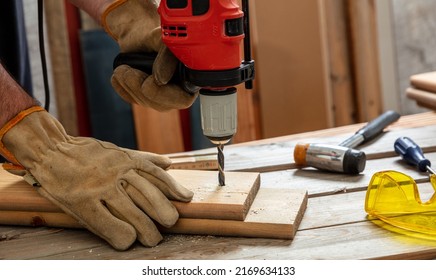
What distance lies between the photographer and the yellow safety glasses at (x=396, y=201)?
133cm

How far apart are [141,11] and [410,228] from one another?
768 millimetres

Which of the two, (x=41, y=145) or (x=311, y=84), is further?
(x=311, y=84)

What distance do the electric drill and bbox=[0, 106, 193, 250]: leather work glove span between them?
0.16m

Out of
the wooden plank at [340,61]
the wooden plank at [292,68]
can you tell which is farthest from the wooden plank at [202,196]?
the wooden plank at [340,61]

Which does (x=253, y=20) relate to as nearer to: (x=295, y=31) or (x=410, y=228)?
(x=295, y=31)

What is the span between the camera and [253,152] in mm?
1907

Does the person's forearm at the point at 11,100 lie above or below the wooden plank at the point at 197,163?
above

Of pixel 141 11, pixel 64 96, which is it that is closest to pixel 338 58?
pixel 64 96

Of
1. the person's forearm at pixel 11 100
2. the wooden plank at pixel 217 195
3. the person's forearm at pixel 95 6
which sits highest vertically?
the person's forearm at pixel 95 6

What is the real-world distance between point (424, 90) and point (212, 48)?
118cm

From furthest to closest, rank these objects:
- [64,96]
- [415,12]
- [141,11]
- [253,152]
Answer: [415,12], [64,96], [253,152], [141,11]

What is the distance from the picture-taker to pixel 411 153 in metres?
1.66

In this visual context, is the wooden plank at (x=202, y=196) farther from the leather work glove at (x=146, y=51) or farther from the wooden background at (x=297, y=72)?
the wooden background at (x=297, y=72)

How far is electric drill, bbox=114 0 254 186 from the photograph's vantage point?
50.6 inches
